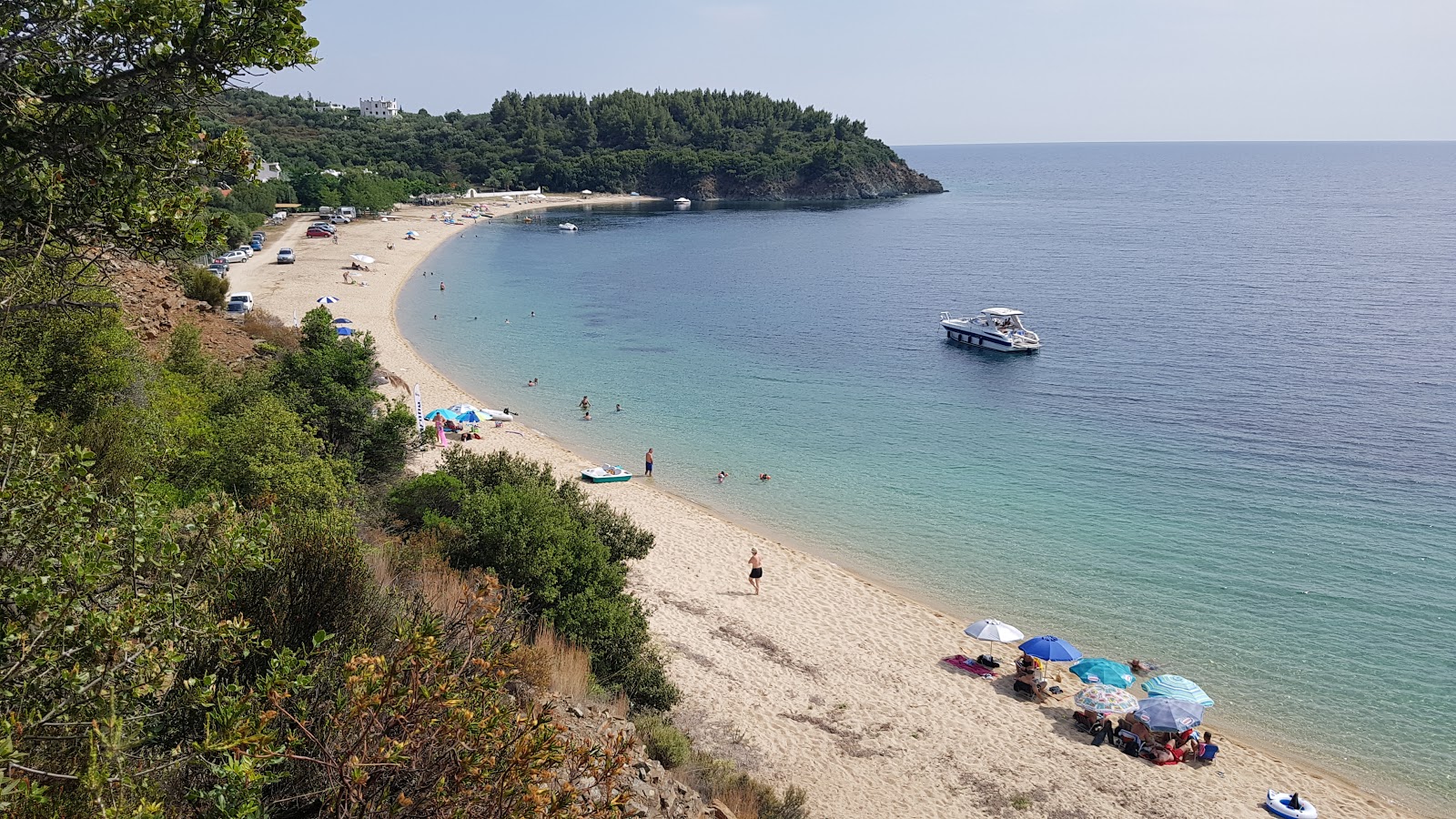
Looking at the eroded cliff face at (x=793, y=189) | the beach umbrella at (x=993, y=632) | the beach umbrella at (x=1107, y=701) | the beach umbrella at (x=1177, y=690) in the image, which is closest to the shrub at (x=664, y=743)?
the beach umbrella at (x=1107, y=701)

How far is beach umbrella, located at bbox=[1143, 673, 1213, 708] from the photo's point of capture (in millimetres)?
17000

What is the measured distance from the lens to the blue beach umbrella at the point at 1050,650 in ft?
60.4

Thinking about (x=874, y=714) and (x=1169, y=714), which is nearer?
(x=1169, y=714)

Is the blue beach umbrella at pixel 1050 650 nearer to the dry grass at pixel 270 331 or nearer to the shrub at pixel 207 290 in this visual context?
the dry grass at pixel 270 331

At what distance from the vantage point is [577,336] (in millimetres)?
53281

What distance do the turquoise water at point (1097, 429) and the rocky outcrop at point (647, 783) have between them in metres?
13.1

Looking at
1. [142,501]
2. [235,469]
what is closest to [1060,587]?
[235,469]

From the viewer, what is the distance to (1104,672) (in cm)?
1803

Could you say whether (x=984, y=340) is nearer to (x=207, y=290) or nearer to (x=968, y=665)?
(x=968, y=665)

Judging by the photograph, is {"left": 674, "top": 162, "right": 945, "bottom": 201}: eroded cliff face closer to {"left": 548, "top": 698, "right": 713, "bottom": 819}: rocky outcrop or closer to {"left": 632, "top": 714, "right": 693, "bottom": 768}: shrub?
{"left": 632, "top": 714, "right": 693, "bottom": 768}: shrub

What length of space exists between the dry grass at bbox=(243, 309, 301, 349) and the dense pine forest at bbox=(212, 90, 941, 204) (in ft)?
321

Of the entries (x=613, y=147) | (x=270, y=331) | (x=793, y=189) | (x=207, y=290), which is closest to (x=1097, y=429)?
(x=270, y=331)

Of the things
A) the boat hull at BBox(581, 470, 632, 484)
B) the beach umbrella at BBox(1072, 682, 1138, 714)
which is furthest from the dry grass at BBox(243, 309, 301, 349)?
the beach umbrella at BBox(1072, 682, 1138, 714)

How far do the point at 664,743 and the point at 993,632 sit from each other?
10798mm
